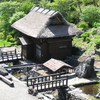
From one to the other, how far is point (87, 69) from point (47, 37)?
6.95m

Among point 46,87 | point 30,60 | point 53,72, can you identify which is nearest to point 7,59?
point 30,60

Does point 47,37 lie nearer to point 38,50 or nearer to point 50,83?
point 38,50

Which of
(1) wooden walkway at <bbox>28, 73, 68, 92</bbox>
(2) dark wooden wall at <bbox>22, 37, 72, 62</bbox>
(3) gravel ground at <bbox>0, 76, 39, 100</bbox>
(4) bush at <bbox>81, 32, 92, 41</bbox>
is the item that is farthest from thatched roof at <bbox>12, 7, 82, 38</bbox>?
(3) gravel ground at <bbox>0, 76, 39, 100</bbox>

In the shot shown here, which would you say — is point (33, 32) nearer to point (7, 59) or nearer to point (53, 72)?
point (7, 59)

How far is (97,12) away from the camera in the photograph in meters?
44.9

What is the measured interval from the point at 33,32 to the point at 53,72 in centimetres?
679

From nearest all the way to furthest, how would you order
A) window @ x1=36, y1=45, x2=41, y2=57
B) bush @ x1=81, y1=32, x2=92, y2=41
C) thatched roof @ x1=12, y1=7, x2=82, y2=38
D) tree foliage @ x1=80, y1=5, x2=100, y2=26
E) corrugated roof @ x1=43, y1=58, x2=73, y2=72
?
corrugated roof @ x1=43, y1=58, x2=73, y2=72, thatched roof @ x1=12, y1=7, x2=82, y2=38, window @ x1=36, y1=45, x2=41, y2=57, bush @ x1=81, y1=32, x2=92, y2=41, tree foliage @ x1=80, y1=5, x2=100, y2=26

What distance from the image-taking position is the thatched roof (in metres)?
33.2

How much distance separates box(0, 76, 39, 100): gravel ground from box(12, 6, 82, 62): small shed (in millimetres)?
9234

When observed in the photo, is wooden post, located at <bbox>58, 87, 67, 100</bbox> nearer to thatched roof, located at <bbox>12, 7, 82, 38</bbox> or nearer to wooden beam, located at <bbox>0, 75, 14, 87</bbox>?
wooden beam, located at <bbox>0, 75, 14, 87</bbox>

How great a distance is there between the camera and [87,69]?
27.8m

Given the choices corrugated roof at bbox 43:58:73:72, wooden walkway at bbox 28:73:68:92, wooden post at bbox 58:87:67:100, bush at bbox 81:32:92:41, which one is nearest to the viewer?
wooden walkway at bbox 28:73:68:92

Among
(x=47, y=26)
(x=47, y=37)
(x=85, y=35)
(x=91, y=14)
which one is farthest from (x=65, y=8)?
(x=47, y=37)

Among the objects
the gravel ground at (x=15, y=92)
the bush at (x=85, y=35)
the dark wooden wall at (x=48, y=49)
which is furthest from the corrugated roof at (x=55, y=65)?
the bush at (x=85, y=35)
